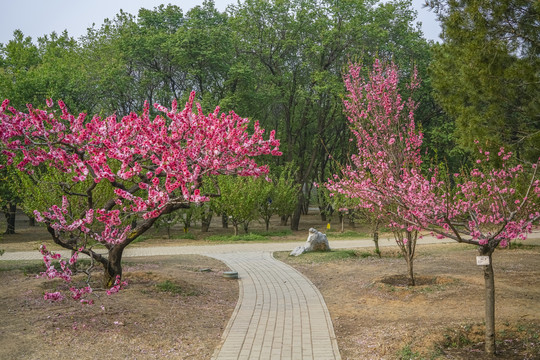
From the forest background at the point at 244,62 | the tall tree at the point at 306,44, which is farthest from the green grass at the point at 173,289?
the tall tree at the point at 306,44

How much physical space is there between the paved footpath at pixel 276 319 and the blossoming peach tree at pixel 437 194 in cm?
208

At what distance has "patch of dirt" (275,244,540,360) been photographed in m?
6.27

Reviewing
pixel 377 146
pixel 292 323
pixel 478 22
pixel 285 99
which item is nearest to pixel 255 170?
pixel 292 323

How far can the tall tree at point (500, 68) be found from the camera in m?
7.98

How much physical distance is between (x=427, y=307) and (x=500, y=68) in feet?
13.9

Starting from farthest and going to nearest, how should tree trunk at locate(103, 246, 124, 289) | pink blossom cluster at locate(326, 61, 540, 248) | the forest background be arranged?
the forest background < tree trunk at locate(103, 246, 124, 289) < pink blossom cluster at locate(326, 61, 540, 248)

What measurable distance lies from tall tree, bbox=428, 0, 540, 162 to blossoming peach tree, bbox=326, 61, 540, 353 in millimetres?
472

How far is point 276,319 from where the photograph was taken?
26.1 ft

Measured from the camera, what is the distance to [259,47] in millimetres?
29172

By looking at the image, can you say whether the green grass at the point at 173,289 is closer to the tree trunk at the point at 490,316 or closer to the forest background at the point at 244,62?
the tree trunk at the point at 490,316

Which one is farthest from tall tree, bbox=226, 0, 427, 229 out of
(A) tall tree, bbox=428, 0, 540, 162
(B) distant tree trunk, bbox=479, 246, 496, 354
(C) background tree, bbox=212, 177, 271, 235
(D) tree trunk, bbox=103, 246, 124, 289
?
(B) distant tree trunk, bbox=479, 246, 496, 354

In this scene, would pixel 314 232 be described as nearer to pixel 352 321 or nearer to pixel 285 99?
pixel 352 321

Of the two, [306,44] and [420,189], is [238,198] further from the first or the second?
[420,189]

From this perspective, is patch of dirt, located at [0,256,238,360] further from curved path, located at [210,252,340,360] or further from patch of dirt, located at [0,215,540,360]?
curved path, located at [210,252,340,360]
